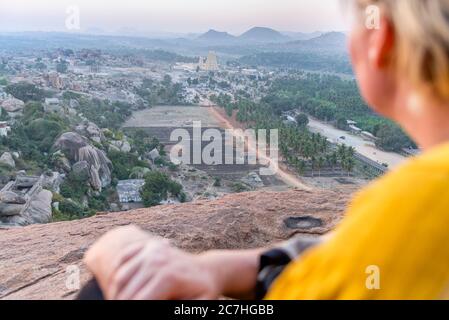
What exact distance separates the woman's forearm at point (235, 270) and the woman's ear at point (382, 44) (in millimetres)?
301

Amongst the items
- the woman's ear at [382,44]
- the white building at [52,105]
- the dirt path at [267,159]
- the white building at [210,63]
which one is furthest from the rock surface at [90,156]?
the white building at [210,63]

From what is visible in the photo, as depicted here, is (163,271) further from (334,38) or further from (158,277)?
(334,38)

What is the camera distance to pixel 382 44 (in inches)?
22.6

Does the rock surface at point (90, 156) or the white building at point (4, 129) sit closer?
the rock surface at point (90, 156)

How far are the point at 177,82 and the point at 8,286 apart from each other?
1782 centimetres

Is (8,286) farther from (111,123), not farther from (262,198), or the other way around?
(111,123)

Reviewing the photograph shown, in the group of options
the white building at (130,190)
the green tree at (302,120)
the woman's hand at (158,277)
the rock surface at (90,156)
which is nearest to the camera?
the woman's hand at (158,277)

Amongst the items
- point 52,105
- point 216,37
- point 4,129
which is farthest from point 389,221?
point 216,37

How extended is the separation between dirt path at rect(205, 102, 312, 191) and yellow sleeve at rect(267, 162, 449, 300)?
5.62 metres

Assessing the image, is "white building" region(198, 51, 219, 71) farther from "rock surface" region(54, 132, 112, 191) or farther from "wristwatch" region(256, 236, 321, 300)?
"wristwatch" region(256, 236, 321, 300)

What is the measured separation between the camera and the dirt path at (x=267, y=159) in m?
9.18

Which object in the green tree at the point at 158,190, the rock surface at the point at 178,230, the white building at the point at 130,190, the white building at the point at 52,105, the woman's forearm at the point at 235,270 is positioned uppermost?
the woman's forearm at the point at 235,270

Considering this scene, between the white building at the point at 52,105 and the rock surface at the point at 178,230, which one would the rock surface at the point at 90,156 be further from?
the rock surface at the point at 178,230

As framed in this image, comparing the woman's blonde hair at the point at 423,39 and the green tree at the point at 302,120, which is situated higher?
the woman's blonde hair at the point at 423,39
